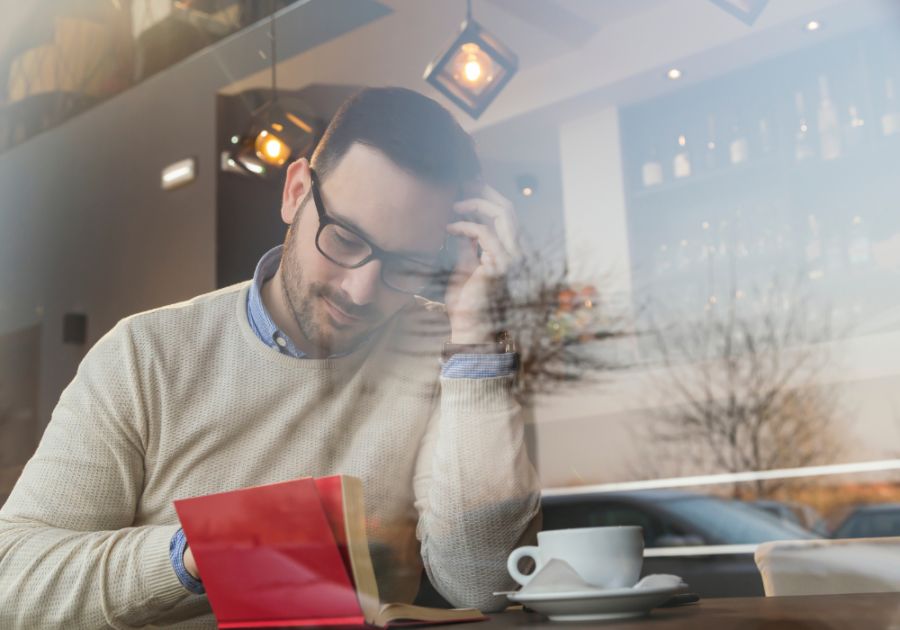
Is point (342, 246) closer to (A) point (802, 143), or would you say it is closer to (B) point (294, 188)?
(B) point (294, 188)

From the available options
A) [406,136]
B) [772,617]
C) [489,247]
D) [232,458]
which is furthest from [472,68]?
[772,617]

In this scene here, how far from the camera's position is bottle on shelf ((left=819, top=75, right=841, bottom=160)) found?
70 centimetres

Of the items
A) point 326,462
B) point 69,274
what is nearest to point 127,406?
point 326,462

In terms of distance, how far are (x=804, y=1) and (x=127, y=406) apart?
37.9 inches

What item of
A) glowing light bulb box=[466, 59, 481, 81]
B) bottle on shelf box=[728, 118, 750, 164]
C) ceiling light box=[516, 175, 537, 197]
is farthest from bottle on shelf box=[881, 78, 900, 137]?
glowing light bulb box=[466, 59, 481, 81]

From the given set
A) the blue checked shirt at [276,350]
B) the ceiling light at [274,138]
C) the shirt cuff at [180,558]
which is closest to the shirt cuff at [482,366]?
the blue checked shirt at [276,350]

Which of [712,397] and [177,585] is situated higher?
A: [712,397]

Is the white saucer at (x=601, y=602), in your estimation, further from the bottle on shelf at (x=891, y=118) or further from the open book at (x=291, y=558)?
the bottle on shelf at (x=891, y=118)

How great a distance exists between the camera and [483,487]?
784mm

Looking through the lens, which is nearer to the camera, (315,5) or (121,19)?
(315,5)

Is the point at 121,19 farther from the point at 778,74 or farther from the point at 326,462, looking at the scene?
the point at 778,74

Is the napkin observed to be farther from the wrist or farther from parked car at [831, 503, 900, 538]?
the wrist

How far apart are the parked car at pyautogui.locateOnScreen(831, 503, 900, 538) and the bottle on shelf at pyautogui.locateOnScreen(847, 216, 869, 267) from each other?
0.80ft

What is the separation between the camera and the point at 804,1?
73 centimetres
